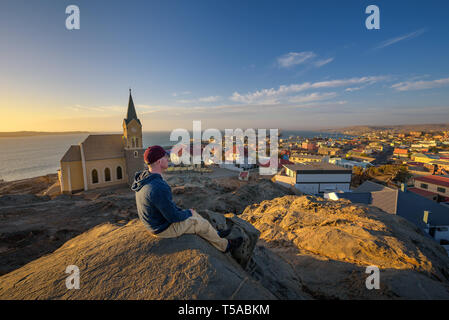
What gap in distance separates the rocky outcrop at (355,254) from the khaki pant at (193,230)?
239 centimetres

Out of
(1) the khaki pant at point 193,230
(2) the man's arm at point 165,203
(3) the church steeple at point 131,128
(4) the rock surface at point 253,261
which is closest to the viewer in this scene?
(4) the rock surface at point 253,261

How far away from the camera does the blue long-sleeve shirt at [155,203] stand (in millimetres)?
2990

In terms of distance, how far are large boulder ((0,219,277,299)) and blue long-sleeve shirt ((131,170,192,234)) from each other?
391 millimetres

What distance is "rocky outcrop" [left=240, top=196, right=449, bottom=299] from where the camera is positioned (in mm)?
3998

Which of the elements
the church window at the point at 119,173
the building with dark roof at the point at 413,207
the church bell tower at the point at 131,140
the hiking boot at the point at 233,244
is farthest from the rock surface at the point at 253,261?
the church window at the point at 119,173

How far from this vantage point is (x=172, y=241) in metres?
3.38

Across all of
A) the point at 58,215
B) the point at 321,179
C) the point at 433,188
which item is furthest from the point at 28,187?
the point at 433,188

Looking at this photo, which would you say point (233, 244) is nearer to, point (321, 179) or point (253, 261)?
point (253, 261)

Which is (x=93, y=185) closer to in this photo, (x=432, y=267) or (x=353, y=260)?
(x=353, y=260)

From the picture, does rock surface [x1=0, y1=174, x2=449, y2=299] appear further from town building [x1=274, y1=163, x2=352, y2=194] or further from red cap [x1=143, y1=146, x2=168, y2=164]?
town building [x1=274, y1=163, x2=352, y2=194]

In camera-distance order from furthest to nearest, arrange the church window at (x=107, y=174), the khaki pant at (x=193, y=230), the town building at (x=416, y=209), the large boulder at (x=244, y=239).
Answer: the church window at (x=107, y=174) < the town building at (x=416, y=209) < the large boulder at (x=244, y=239) < the khaki pant at (x=193, y=230)

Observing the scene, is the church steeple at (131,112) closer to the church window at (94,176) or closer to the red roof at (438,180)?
the church window at (94,176)
